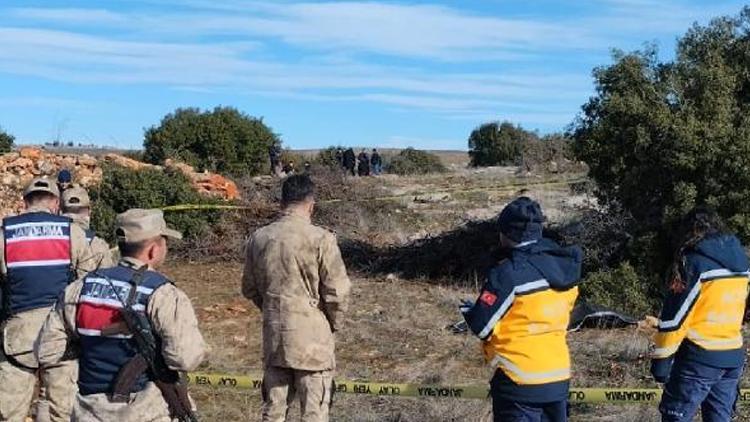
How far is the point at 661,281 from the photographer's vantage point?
12.9 meters

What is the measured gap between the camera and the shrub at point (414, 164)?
138 ft

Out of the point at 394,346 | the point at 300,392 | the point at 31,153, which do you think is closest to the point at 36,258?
the point at 300,392

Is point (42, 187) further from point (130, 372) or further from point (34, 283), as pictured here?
point (130, 372)

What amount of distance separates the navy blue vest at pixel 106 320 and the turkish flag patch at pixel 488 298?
1534mm

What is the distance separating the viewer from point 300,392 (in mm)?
5949

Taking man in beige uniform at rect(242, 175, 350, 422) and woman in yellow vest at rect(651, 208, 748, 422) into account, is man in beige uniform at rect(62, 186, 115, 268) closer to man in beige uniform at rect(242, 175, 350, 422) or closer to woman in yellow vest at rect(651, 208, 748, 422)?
man in beige uniform at rect(242, 175, 350, 422)

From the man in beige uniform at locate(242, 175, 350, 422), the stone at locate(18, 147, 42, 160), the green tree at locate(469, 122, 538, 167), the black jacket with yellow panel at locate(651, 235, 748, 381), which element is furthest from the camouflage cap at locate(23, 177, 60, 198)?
the green tree at locate(469, 122, 538, 167)

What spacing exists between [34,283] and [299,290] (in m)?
1.78

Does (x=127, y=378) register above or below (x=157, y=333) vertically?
below

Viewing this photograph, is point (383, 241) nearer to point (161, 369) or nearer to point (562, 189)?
point (562, 189)

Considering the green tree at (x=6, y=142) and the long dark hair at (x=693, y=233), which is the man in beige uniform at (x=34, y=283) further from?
the green tree at (x=6, y=142)

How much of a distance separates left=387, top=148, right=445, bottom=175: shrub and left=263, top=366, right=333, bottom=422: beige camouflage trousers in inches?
1359

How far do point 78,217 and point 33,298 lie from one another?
2.81ft

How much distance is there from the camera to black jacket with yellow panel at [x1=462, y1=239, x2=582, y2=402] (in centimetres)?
464
